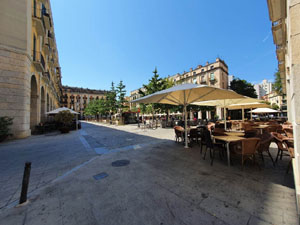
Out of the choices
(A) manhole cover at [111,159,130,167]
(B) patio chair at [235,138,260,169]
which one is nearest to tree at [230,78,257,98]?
(B) patio chair at [235,138,260,169]

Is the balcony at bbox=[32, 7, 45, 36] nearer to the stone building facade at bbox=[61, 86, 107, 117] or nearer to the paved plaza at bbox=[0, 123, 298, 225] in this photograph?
the paved plaza at bbox=[0, 123, 298, 225]

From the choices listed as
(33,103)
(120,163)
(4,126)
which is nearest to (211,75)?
(120,163)

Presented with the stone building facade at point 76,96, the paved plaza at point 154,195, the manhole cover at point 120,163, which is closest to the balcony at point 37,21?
the paved plaza at point 154,195

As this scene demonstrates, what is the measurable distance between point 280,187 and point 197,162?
1.98m

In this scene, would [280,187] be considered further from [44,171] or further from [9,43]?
[9,43]

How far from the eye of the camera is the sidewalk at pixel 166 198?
1969 millimetres

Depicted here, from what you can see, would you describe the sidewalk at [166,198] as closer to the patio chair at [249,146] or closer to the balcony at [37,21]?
the patio chair at [249,146]

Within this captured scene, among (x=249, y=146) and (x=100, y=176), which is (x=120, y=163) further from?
(x=249, y=146)

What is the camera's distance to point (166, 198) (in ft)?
7.95

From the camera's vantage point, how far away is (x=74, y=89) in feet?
226

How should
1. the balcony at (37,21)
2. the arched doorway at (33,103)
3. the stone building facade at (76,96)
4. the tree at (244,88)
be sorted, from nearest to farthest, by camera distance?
the balcony at (37,21) < the arched doorway at (33,103) < the tree at (244,88) < the stone building facade at (76,96)

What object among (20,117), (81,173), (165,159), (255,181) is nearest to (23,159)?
(81,173)

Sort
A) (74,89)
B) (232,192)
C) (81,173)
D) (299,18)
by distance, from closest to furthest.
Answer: (299,18) < (232,192) < (81,173) < (74,89)

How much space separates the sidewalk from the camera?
1969 mm
